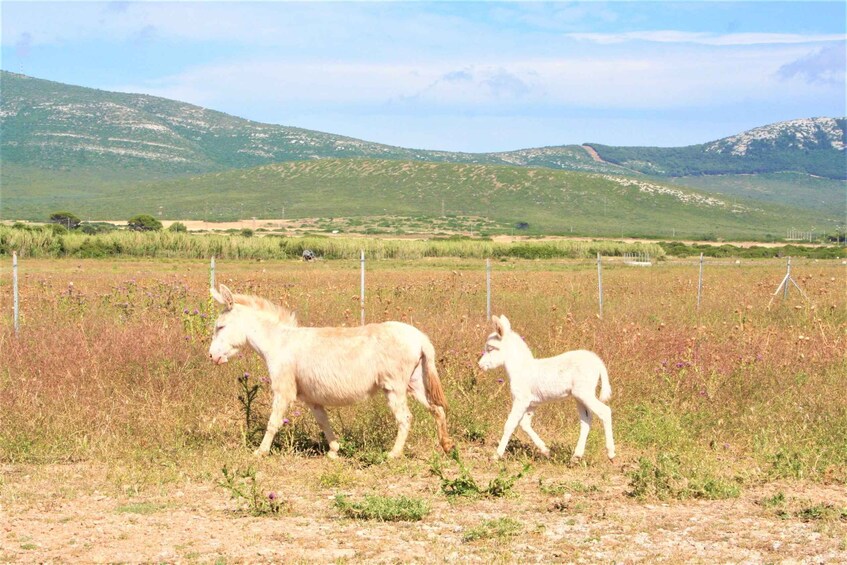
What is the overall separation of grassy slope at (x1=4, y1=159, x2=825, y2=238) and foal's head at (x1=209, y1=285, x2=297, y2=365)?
106 metres

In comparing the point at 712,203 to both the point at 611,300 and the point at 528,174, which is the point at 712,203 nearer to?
the point at 528,174

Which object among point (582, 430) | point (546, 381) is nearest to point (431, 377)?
A: point (546, 381)

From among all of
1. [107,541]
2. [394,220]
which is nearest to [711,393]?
[107,541]

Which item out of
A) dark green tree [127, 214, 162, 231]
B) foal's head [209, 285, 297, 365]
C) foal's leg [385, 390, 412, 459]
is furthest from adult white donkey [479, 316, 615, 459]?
dark green tree [127, 214, 162, 231]

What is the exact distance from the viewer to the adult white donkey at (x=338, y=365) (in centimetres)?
918

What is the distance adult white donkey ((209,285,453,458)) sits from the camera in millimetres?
9180

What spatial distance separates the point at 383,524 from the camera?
7031mm

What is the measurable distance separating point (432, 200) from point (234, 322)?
135 m

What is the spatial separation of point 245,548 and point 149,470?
2.54 m

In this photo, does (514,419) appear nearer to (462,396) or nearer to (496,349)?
(496,349)

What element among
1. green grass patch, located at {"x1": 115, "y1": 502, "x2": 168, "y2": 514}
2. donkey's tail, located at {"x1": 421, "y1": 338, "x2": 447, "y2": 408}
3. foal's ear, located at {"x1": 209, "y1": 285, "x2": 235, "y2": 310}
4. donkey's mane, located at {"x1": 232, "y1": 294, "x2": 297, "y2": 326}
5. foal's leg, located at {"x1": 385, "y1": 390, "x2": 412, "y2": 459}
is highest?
foal's ear, located at {"x1": 209, "y1": 285, "x2": 235, "y2": 310}

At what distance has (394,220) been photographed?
121125mm

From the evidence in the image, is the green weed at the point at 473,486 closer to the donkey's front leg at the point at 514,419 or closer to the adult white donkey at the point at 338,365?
the donkey's front leg at the point at 514,419

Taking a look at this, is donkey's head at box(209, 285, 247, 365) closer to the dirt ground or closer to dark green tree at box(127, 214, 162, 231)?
the dirt ground
